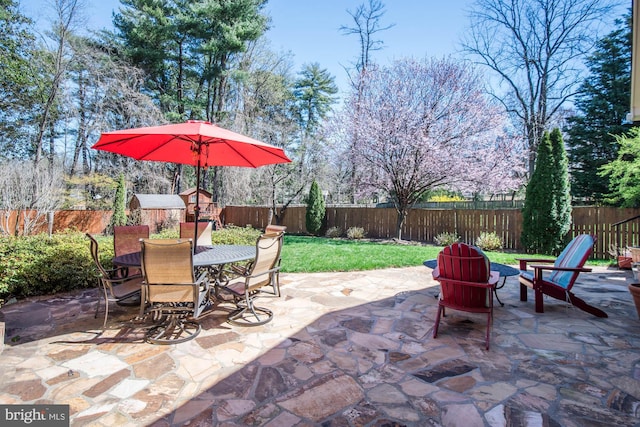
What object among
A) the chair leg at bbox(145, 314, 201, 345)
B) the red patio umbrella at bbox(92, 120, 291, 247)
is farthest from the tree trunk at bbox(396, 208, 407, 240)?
the chair leg at bbox(145, 314, 201, 345)

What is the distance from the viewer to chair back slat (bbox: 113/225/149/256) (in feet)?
13.6

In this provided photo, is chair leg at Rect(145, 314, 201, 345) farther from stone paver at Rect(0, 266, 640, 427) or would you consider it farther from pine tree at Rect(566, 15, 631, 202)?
pine tree at Rect(566, 15, 631, 202)

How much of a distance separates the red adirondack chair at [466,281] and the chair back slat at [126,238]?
3.77 metres

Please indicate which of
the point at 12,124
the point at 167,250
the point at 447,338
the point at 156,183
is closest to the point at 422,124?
the point at 447,338

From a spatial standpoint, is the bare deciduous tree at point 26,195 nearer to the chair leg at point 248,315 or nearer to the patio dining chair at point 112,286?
the patio dining chair at point 112,286

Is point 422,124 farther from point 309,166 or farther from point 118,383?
point 118,383

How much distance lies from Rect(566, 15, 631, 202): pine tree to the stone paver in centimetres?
1381

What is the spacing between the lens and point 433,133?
10672 mm

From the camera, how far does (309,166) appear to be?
1888 centimetres

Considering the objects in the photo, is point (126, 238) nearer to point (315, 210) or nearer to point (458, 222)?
point (458, 222)

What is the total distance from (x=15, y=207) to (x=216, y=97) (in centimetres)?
1121

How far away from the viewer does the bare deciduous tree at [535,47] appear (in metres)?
14.1

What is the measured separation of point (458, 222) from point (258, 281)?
8.88 meters

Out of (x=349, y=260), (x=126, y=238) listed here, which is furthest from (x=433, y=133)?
(x=126, y=238)
